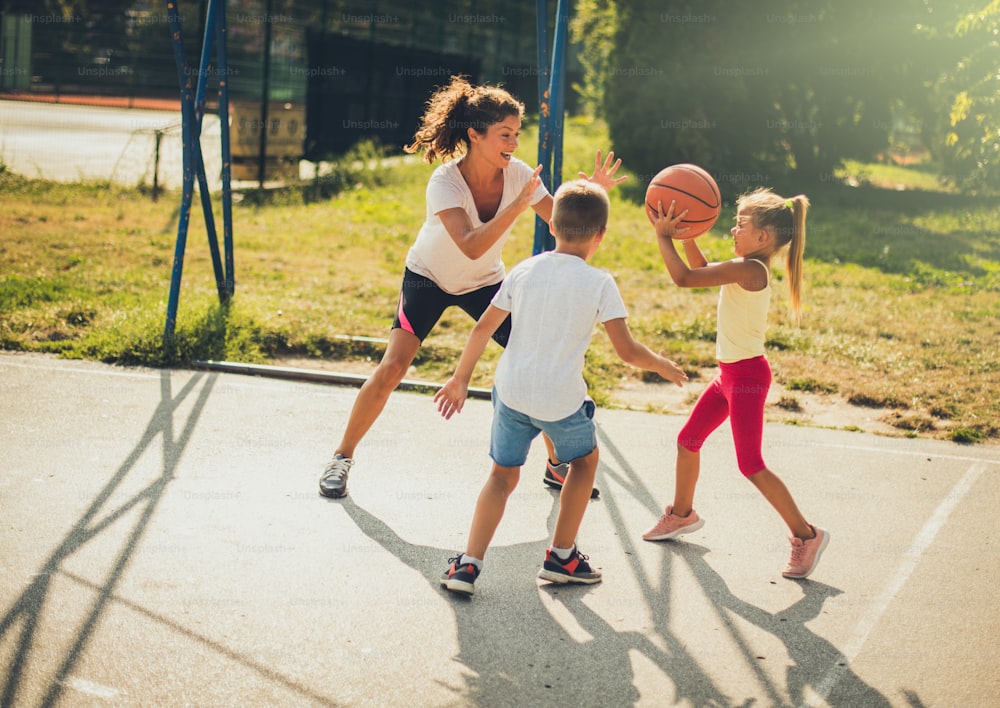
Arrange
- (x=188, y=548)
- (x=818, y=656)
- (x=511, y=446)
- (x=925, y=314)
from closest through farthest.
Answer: (x=818, y=656) → (x=511, y=446) → (x=188, y=548) → (x=925, y=314)

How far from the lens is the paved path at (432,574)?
333 cm

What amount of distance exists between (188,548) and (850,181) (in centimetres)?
1967

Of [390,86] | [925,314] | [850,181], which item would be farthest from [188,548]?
[850,181]

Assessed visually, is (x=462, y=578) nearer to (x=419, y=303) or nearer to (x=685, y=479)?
(x=685, y=479)

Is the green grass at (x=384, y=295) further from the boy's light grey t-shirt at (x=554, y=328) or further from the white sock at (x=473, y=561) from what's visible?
the boy's light grey t-shirt at (x=554, y=328)

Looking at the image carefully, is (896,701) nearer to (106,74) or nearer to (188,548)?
(188,548)

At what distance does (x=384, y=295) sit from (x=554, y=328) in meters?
5.52

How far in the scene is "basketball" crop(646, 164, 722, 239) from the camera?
14.9ft

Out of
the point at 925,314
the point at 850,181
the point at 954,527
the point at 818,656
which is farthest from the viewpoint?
the point at 850,181

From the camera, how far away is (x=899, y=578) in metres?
4.28

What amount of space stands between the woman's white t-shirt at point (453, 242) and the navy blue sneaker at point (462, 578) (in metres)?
1.56

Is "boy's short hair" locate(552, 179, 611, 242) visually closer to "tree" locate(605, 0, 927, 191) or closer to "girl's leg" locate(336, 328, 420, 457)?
"girl's leg" locate(336, 328, 420, 457)

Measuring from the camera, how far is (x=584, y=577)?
4.11 m

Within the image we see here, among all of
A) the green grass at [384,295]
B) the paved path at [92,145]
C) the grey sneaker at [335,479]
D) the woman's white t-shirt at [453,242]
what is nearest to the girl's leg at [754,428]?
the woman's white t-shirt at [453,242]
